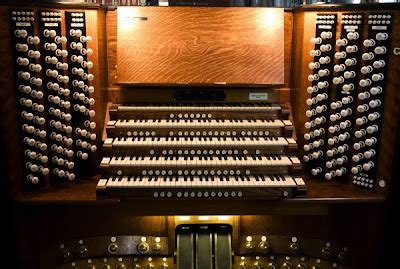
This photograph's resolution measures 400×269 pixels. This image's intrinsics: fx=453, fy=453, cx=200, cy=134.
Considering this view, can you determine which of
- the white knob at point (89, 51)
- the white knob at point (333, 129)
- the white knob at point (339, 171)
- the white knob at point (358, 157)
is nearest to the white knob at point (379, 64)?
the white knob at point (333, 129)

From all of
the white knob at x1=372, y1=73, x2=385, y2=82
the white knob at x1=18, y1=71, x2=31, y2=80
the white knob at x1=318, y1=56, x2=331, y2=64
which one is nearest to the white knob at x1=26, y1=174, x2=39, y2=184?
the white knob at x1=18, y1=71, x2=31, y2=80

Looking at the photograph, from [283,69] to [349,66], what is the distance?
0.44 metres

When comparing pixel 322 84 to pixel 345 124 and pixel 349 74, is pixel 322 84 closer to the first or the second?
pixel 349 74

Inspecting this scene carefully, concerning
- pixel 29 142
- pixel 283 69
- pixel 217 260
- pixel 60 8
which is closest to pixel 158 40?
pixel 60 8

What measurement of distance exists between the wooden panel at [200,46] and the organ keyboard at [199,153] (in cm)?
21

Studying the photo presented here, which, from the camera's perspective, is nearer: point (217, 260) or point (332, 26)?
point (332, 26)

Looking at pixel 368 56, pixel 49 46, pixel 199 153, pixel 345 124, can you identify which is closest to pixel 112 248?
Result: pixel 199 153

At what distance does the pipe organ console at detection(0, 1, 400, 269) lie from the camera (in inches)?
107

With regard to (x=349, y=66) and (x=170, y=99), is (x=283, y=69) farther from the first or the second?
(x=170, y=99)

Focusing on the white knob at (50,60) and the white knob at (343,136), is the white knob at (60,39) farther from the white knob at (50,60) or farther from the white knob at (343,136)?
the white knob at (343,136)

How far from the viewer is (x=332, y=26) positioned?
2881mm

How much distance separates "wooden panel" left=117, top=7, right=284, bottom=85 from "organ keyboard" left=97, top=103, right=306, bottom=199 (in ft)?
0.69

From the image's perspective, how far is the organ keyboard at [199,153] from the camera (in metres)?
2.69

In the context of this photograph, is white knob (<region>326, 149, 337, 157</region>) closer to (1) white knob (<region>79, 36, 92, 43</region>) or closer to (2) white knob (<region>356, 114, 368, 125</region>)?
(2) white knob (<region>356, 114, 368, 125</region>)
